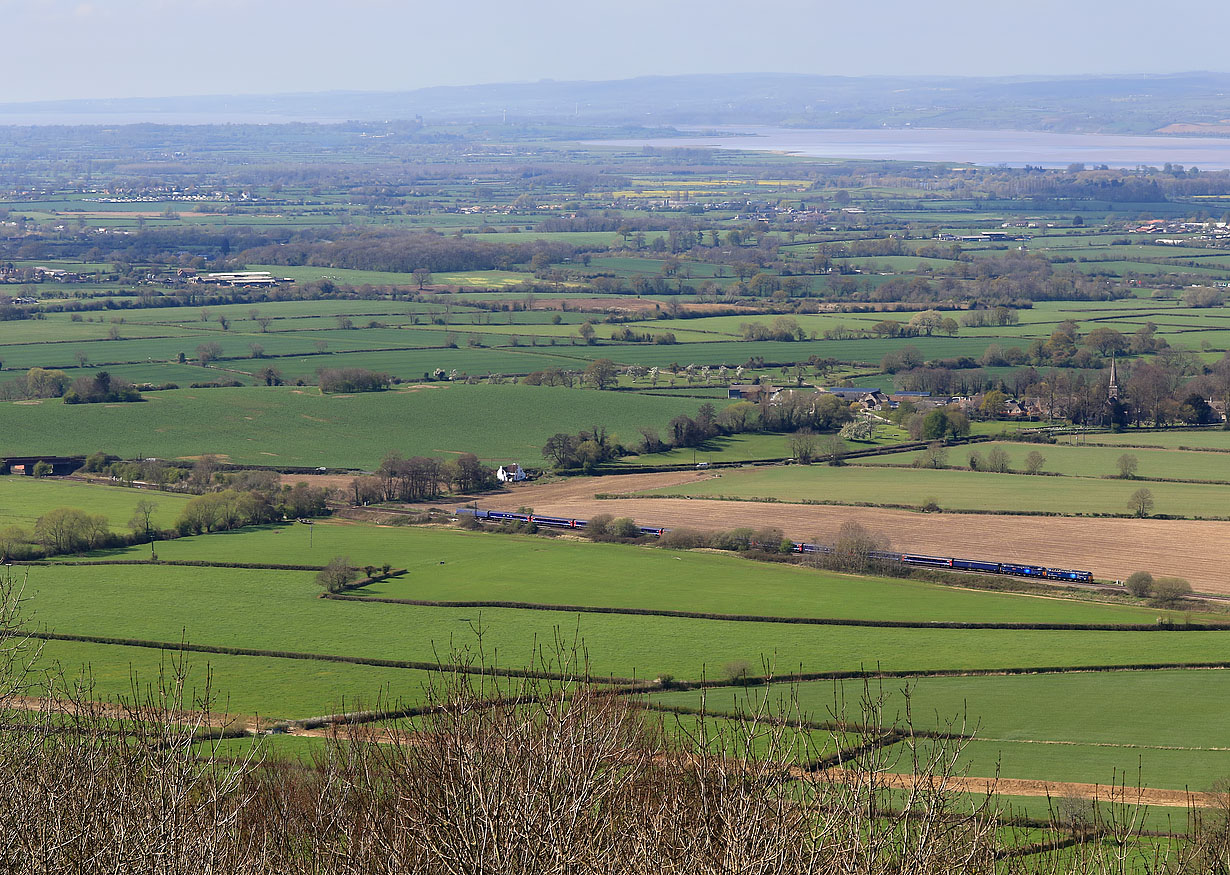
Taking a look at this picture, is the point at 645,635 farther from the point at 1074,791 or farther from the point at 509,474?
the point at 509,474

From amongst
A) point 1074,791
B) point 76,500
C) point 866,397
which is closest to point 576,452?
point 866,397

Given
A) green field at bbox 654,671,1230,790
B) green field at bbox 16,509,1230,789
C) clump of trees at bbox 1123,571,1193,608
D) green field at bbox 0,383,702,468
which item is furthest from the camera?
green field at bbox 0,383,702,468

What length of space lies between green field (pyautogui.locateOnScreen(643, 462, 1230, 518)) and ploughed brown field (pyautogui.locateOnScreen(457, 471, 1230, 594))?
1.61m

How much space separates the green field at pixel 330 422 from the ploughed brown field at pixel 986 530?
11.3 meters

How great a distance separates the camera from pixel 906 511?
58656 mm

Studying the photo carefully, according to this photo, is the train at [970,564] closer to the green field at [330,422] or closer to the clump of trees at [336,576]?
the clump of trees at [336,576]

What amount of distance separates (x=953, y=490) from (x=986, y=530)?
7315mm

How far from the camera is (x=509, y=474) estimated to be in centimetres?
6806

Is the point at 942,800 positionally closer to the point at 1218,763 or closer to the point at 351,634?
the point at 1218,763

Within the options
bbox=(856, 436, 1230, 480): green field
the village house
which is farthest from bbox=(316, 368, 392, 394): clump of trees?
bbox=(856, 436, 1230, 480): green field

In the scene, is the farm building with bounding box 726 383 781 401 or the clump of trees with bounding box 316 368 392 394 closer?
the farm building with bounding box 726 383 781 401

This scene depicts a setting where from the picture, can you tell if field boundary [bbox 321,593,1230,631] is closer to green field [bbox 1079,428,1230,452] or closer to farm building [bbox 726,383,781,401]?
green field [bbox 1079,428,1230,452]

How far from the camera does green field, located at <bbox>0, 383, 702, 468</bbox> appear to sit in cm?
7225

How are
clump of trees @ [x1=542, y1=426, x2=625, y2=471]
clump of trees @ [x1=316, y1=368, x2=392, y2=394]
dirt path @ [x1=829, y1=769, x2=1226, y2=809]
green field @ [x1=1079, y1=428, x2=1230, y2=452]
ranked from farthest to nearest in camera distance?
clump of trees @ [x1=316, y1=368, x2=392, y2=394] < green field @ [x1=1079, y1=428, x2=1230, y2=452] < clump of trees @ [x1=542, y1=426, x2=625, y2=471] < dirt path @ [x1=829, y1=769, x2=1226, y2=809]
